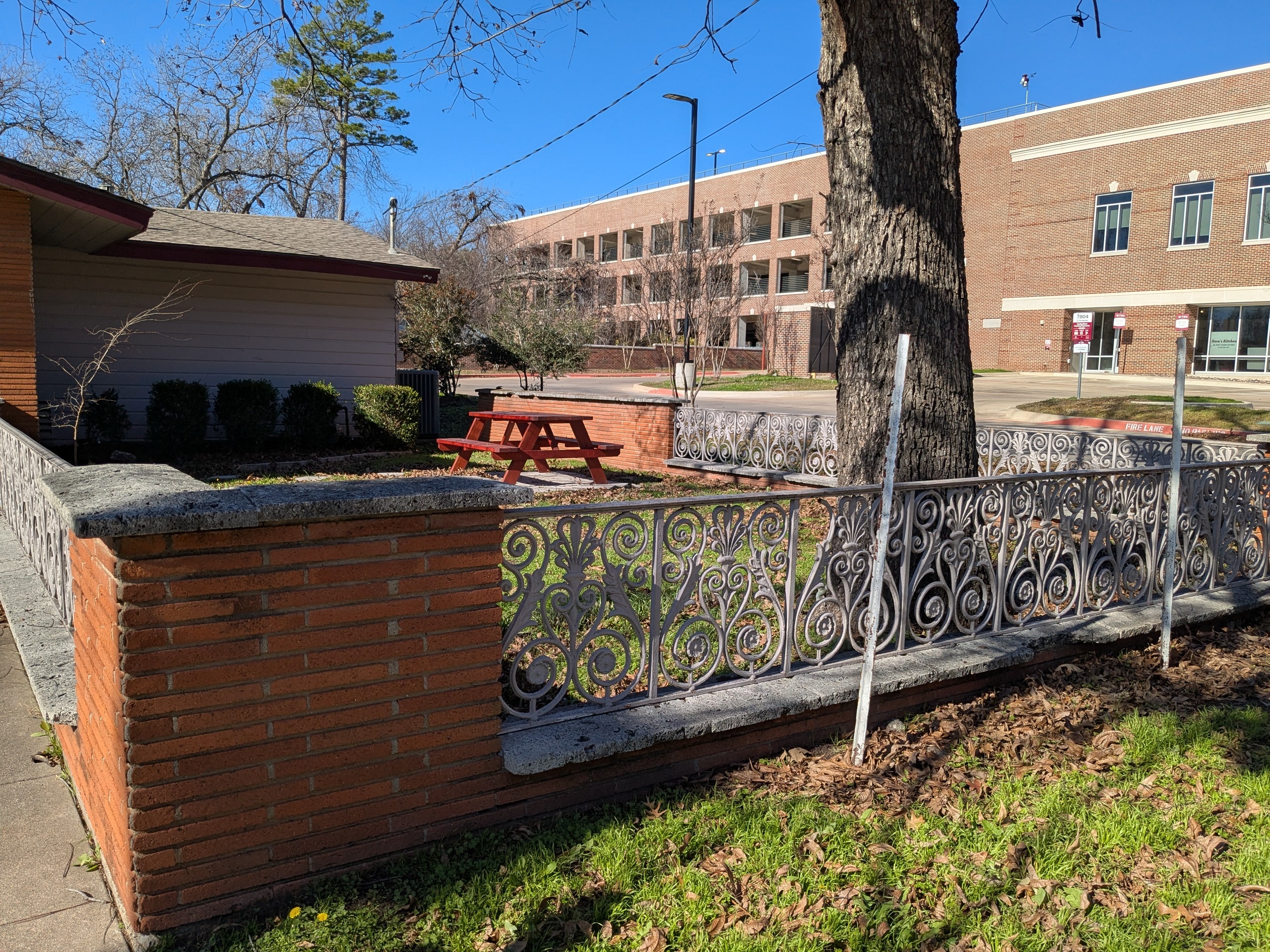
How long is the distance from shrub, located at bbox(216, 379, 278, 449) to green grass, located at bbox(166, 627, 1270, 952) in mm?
11393

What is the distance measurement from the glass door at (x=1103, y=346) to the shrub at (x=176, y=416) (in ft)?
108

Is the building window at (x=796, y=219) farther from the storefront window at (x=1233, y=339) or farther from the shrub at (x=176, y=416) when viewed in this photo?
the shrub at (x=176, y=416)

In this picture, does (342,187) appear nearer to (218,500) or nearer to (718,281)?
(718,281)

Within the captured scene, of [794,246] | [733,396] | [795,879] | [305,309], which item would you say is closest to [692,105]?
[733,396]

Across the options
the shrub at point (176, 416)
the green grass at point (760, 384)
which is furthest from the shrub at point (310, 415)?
the green grass at point (760, 384)

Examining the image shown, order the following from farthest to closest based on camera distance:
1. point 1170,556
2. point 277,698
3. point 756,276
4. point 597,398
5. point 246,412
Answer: point 756,276
point 597,398
point 246,412
point 1170,556
point 277,698

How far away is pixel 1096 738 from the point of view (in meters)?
3.96

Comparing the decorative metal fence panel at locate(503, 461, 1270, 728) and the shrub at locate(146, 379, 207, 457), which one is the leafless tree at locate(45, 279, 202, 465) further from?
the decorative metal fence panel at locate(503, 461, 1270, 728)

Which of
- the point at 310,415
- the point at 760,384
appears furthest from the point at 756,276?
the point at 310,415

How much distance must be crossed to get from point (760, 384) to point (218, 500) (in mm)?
32009

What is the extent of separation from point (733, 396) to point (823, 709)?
84.5ft

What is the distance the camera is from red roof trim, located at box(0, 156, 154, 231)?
8.74m

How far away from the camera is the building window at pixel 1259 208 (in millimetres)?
30203

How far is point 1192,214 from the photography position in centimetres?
3219
